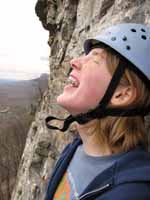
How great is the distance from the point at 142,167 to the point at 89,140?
61 centimetres

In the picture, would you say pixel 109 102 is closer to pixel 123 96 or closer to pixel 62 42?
pixel 123 96

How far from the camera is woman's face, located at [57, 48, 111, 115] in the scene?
2.37 m

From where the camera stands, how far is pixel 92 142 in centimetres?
247

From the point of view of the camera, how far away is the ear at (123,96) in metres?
2.32

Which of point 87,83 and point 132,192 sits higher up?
point 87,83

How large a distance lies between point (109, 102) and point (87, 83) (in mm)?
186

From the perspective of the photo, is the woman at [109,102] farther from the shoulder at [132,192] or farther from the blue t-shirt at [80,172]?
the shoulder at [132,192]

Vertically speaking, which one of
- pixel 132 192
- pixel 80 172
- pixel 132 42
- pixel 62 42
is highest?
pixel 132 42

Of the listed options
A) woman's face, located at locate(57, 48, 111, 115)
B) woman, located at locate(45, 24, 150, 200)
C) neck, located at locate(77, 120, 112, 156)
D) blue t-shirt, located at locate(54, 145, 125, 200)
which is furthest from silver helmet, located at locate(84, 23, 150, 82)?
blue t-shirt, located at locate(54, 145, 125, 200)

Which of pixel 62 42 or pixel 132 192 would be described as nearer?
pixel 132 192

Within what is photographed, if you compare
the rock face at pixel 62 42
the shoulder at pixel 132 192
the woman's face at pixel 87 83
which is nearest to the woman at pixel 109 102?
the woman's face at pixel 87 83

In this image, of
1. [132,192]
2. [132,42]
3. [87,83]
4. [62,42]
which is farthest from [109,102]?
[62,42]

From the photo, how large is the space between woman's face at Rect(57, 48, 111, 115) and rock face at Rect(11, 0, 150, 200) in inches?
47.2

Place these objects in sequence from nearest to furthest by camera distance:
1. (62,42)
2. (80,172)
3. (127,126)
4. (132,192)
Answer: (132,192) < (127,126) < (80,172) < (62,42)
